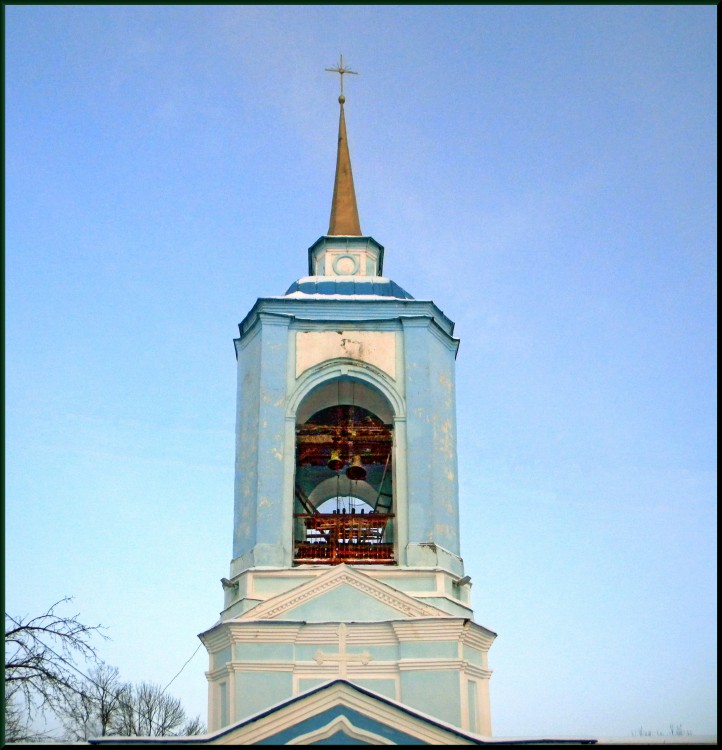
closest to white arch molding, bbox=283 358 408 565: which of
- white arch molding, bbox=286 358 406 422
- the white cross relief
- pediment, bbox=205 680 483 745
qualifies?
white arch molding, bbox=286 358 406 422

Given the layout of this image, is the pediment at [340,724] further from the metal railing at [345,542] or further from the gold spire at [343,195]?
the gold spire at [343,195]

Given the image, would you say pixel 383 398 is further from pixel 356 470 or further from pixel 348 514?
pixel 348 514

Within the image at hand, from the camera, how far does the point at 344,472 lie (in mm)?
18578

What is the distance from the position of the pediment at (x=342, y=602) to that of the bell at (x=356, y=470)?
212 cm

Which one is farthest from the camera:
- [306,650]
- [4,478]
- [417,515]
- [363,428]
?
[363,428]

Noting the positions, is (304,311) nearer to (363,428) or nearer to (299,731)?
(363,428)

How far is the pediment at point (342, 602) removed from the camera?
14.9m

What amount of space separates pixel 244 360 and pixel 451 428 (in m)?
3.39

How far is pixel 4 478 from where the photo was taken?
11.4 meters

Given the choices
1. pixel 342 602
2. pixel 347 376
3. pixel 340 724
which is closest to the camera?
pixel 340 724

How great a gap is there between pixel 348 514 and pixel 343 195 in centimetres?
666

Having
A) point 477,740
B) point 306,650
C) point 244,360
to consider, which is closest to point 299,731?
point 477,740

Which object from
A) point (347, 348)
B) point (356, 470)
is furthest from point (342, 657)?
point (347, 348)

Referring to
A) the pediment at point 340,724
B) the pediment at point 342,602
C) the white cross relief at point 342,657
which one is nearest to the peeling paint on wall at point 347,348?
the pediment at point 342,602
